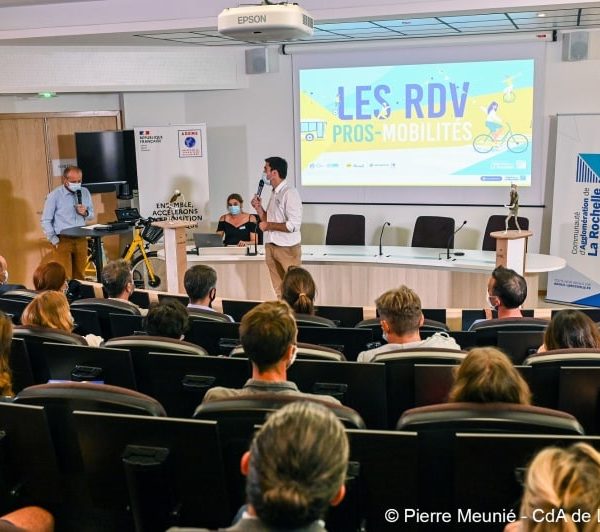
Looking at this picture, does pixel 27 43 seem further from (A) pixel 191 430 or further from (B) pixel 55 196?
(A) pixel 191 430

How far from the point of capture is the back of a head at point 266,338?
2.29 metres

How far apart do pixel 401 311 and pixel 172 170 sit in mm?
6093

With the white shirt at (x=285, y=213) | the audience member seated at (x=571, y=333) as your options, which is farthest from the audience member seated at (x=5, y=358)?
the white shirt at (x=285, y=213)

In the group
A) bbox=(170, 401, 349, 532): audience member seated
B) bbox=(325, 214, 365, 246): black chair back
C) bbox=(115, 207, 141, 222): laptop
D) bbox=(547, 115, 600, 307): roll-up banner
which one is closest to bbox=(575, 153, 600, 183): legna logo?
bbox=(547, 115, 600, 307): roll-up banner

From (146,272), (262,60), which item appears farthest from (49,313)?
(262,60)

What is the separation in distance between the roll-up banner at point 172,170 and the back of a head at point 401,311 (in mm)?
5701

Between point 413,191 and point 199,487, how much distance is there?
6625 mm

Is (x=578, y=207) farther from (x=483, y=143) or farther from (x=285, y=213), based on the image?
(x=285, y=213)

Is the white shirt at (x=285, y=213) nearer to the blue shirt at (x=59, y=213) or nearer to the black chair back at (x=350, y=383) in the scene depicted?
the blue shirt at (x=59, y=213)

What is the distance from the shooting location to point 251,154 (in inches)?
358

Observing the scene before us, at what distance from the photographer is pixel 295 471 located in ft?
4.32

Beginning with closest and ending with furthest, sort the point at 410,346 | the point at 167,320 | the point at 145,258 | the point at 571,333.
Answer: the point at 571,333 < the point at 410,346 < the point at 167,320 < the point at 145,258

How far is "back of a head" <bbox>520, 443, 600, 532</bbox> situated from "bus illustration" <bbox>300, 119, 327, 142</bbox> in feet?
24.8

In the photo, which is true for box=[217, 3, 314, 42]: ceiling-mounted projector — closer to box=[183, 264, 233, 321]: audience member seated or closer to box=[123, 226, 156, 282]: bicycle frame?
box=[183, 264, 233, 321]: audience member seated
